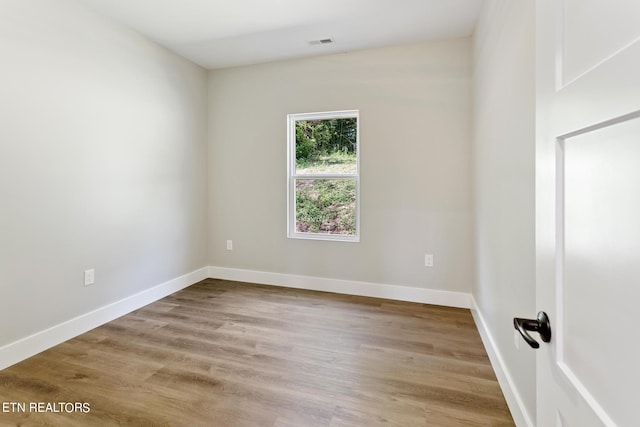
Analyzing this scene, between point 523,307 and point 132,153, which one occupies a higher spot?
point 132,153

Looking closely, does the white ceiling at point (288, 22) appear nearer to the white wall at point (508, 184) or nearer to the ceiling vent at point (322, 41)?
the ceiling vent at point (322, 41)

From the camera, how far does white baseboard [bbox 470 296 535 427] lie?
1419 millimetres

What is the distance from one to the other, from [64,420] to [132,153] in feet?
7.03

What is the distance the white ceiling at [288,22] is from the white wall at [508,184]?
0.43 m

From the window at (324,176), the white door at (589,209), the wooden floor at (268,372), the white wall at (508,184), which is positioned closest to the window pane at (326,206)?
the window at (324,176)

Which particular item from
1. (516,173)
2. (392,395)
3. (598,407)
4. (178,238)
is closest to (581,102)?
(598,407)

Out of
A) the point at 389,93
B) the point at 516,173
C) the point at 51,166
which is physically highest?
the point at 389,93

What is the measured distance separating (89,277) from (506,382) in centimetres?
309

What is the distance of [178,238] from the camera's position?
136 inches

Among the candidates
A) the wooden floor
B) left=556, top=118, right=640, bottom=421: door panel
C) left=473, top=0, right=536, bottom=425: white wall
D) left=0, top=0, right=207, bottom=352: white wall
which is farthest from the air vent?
left=556, top=118, right=640, bottom=421: door panel

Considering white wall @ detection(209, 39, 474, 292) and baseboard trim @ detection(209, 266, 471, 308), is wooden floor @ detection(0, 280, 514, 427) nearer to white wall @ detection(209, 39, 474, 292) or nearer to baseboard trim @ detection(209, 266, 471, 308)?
baseboard trim @ detection(209, 266, 471, 308)

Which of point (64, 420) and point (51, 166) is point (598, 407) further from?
point (51, 166)

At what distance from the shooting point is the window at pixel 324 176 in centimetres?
337

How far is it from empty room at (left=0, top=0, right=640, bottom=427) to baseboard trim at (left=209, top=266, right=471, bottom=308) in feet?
0.10
